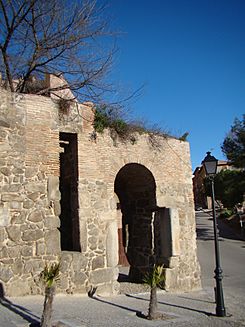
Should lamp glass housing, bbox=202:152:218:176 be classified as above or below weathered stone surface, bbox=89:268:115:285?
above

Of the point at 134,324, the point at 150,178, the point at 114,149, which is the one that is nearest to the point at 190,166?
the point at 150,178

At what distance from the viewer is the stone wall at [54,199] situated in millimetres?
8109

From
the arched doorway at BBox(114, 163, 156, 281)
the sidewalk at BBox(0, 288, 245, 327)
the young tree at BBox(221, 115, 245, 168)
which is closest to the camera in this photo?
the sidewalk at BBox(0, 288, 245, 327)

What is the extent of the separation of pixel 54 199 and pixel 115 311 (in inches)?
116

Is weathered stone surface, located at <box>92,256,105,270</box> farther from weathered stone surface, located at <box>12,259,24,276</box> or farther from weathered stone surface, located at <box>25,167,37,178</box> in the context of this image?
weathered stone surface, located at <box>25,167,37,178</box>

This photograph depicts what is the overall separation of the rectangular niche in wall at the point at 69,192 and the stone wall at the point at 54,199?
5.1 inches

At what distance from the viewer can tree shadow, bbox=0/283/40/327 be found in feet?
19.4

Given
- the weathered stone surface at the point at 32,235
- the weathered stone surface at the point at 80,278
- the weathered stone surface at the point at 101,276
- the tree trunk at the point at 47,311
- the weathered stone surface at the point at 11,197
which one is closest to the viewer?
the tree trunk at the point at 47,311

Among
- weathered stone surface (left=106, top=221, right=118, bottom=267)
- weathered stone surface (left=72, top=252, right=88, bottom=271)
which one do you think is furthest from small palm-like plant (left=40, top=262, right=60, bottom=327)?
weathered stone surface (left=106, top=221, right=118, bottom=267)

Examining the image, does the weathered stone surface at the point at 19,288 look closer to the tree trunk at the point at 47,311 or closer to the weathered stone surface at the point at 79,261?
the weathered stone surface at the point at 79,261

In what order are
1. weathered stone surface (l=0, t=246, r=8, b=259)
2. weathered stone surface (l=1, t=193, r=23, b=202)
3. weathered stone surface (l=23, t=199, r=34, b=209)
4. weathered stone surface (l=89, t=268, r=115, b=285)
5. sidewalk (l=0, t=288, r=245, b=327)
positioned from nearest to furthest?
1. sidewalk (l=0, t=288, r=245, b=327)
2. weathered stone surface (l=0, t=246, r=8, b=259)
3. weathered stone surface (l=1, t=193, r=23, b=202)
4. weathered stone surface (l=23, t=199, r=34, b=209)
5. weathered stone surface (l=89, t=268, r=115, b=285)

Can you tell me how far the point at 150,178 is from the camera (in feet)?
38.5

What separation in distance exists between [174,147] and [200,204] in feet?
200

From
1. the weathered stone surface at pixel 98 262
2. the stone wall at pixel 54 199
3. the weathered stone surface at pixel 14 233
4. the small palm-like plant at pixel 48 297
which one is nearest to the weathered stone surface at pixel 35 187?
the stone wall at pixel 54 199
